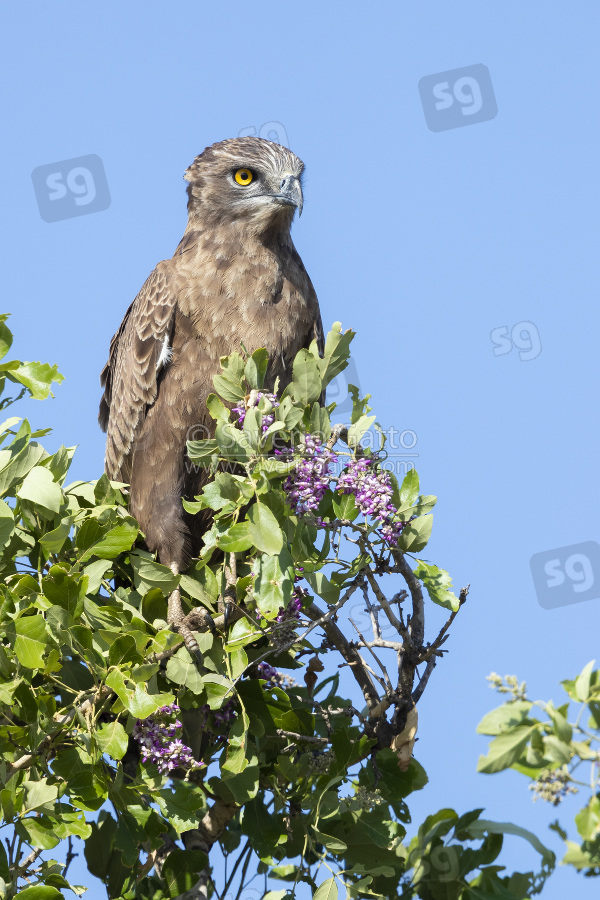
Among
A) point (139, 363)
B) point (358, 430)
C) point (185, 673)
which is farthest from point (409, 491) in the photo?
point (139, 363)

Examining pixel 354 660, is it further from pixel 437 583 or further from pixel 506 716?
pixel 506 716

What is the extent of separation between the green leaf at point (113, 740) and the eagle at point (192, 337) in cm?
200

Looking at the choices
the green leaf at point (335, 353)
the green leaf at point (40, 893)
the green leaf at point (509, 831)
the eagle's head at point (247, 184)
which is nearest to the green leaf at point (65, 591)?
the green leaf at point (40, 893)

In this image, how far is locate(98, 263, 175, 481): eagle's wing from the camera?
550cm

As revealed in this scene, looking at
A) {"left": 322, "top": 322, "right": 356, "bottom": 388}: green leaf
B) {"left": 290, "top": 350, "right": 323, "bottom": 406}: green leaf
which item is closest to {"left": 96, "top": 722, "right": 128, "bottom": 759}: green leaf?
{"left": 290, "top": 350, "right": 323, "bottom": 406}: green leaf

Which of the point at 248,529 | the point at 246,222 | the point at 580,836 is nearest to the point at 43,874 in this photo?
the point at 248,529

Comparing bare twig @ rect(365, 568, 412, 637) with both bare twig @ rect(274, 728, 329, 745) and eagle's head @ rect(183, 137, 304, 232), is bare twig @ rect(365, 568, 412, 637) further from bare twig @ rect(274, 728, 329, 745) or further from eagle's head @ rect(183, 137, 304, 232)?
eagle's head @ rect(183, 137, 304, 232)

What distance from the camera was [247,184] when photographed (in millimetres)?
6172

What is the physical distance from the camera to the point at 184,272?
222 inches

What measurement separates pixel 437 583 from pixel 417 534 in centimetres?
19

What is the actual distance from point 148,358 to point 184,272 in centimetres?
54

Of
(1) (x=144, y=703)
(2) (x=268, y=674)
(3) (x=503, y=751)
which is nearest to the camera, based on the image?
(3) (x=503, y=751)

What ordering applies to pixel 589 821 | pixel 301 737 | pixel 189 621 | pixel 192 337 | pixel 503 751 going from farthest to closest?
1. pixel 192 337
2. pixel 189 621
3. pixel 301 737
4. pixel 589 821
5. pixel 503 751

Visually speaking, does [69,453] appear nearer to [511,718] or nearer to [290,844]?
[290,844]
